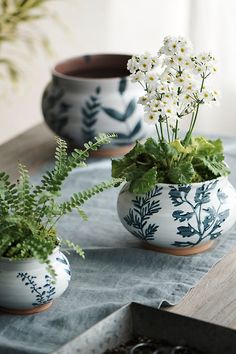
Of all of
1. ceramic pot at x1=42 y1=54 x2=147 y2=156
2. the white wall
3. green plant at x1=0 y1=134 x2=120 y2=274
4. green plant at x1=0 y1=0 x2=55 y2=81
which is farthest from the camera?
green plant at x1=0 y1=0 x2=55 y2=81

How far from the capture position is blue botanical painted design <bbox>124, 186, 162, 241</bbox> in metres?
1.52

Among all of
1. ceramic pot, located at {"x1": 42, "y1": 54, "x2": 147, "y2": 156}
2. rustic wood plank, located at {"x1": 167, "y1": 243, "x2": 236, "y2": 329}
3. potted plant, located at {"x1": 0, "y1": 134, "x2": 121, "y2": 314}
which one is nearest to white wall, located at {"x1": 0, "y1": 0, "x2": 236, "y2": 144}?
ceramic pot, located at {"x1": 42, "y1": 54, "x2": 147, "y2": 156}

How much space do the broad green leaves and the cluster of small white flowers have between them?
9 centimetres

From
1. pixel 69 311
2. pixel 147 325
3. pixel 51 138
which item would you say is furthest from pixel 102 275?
pixel 51 138

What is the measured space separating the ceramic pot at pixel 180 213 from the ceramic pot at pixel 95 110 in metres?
0.54

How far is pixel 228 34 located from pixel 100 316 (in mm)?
1977

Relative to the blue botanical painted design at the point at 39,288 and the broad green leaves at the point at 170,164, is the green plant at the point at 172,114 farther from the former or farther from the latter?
the blue botanical painted design at the point at 39,288

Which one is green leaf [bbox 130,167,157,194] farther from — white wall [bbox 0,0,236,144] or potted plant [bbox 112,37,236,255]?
white wall [bbox 0,0,236,144]

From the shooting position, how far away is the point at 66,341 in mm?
1268

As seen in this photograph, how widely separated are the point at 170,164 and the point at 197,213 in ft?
0.34

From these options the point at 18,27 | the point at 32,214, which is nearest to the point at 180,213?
the point at 32,214

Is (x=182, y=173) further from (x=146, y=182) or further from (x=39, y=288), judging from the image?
(x=39, y=288)

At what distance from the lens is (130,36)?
3.44 metres

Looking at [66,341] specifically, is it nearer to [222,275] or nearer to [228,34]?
[222,275]
